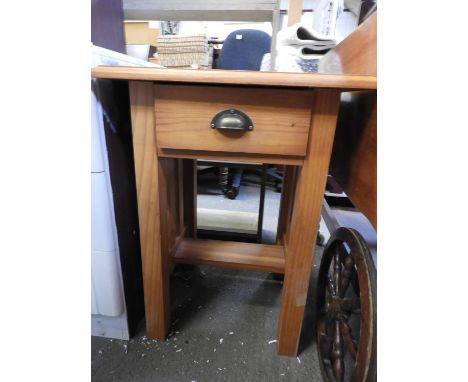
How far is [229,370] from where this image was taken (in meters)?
0.66

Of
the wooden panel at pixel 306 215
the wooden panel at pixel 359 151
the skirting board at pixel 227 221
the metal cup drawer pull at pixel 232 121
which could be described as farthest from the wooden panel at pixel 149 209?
the skirting board at pixel 227 221

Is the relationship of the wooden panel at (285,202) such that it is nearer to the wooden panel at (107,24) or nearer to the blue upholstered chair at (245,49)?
the wooden panel at (107,24)

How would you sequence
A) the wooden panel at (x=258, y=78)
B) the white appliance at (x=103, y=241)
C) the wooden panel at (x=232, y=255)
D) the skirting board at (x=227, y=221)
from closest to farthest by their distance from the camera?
the wooden panel at (x=258, y=78)
the white appliance at (x=103, y=241)
the wooden panel at (x=232, y=255)
the skirting board at (x=227, y=221)

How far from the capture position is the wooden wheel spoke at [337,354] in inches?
22.4

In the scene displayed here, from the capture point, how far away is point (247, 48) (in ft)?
6.01

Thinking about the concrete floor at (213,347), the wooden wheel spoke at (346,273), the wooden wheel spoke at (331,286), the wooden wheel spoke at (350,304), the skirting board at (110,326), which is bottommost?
the concrete floor at (213,347)

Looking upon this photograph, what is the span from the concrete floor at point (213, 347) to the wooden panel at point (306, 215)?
0.20 feet

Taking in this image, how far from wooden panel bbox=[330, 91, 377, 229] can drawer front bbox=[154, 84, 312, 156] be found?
122mm

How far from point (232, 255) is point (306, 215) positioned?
12.9 inches

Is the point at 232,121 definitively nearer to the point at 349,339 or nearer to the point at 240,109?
the point at 240,109

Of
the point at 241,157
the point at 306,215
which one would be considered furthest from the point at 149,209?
the point at 306,215
